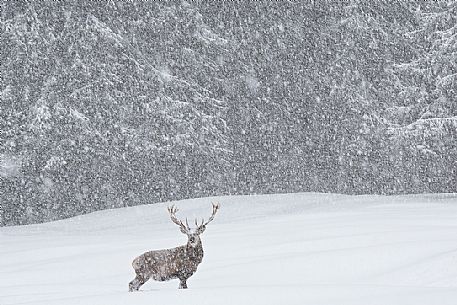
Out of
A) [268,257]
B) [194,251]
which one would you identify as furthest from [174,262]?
[268,257]

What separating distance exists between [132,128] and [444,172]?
36.2 feet

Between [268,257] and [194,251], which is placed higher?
[194,251]

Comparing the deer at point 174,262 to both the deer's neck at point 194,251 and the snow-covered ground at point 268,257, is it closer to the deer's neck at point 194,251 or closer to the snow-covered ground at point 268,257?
the deer's neck at point 194,251

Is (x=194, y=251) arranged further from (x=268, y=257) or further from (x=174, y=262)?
(x=268, y=257)

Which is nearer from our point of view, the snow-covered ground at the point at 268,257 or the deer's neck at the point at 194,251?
the snow-covered ground at the point at 268,257

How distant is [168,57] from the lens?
21.1 meters

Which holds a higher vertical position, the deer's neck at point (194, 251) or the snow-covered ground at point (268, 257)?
the deer's neck at point (194, 251)

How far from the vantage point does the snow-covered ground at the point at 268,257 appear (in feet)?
20.1

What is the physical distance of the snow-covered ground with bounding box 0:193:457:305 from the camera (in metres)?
6.12

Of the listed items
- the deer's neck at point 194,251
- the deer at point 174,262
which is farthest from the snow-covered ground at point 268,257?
the deer's neck at point 194,251

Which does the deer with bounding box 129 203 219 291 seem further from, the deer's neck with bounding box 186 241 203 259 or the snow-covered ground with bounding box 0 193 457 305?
the snow-covered ground with bounding box 0 193 457 305

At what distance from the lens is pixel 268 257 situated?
941 centimetres

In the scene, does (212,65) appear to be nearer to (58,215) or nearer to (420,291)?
(58,215)

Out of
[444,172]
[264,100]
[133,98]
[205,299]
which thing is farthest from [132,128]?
[205,299]
